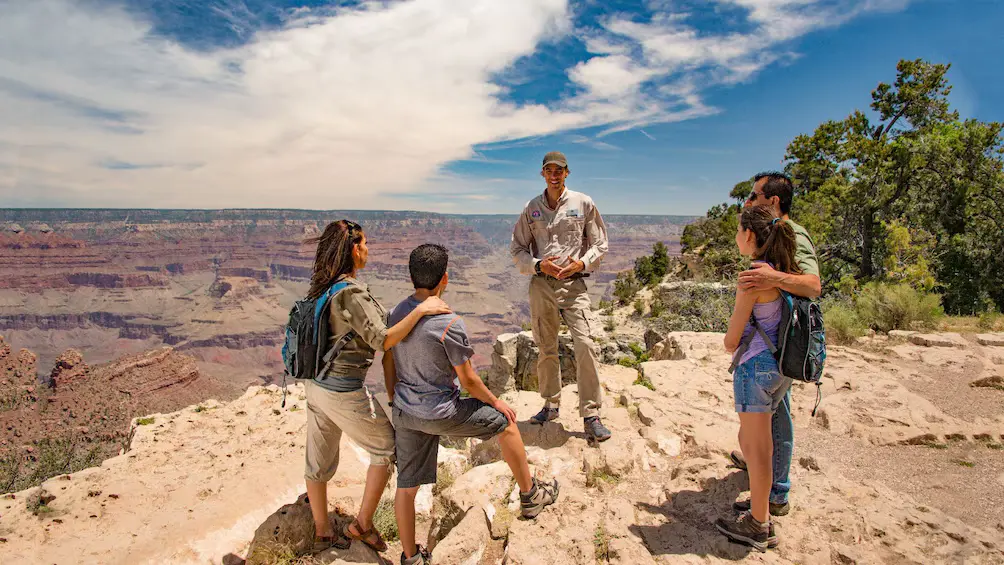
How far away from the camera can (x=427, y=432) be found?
263 cm

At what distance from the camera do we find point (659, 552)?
2.57 m

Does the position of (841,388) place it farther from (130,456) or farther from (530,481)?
(130,456)

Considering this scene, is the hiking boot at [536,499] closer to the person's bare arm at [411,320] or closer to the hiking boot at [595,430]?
the hiking boot at [595,430]

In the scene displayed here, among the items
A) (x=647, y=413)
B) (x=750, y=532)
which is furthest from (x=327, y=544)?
(x=647, y=413)

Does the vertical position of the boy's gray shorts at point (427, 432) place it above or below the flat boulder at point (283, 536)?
above

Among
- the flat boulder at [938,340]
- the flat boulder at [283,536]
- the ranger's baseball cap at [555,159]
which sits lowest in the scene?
the flat boulder at [283,536]

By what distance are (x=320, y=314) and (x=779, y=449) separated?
108 inches

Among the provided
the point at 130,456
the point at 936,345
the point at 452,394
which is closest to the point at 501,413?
the point at 452,394

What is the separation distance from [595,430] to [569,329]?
867 mm

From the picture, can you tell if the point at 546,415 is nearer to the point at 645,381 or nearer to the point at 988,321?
the point at 645,381

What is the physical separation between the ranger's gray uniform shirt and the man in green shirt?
137cm

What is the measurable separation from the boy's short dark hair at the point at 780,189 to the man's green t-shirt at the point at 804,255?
0.61ft

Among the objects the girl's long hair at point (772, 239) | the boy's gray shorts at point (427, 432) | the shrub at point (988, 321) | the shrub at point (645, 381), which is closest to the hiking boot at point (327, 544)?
the boy's gray shorts at point (427, 432)

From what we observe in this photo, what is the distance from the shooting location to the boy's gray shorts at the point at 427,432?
103 inches
